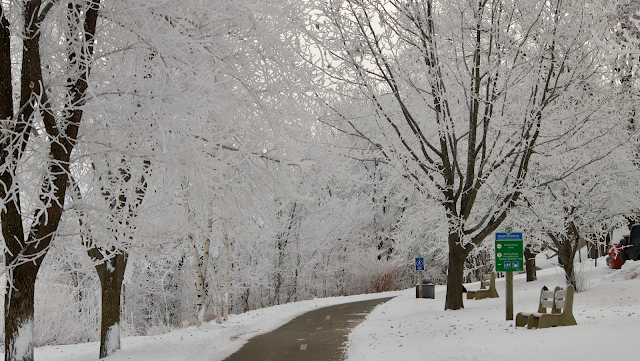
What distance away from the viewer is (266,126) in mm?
9453

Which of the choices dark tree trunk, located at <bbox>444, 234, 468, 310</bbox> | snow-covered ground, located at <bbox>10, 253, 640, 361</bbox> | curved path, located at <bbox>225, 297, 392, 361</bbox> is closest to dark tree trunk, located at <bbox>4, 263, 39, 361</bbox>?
snow-covered ground, located at <bbox>10, 253, 640, 361</bbox>

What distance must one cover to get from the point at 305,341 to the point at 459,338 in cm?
→ 422

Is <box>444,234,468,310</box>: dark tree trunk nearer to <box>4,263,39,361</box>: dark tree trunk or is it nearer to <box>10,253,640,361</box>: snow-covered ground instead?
<box>10,253,640,361</box>: snow-covered ground

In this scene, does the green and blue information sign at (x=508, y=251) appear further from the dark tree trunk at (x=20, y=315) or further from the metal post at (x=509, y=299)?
the dark tree trunk at (x=20, y=315)

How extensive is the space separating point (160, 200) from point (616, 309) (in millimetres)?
10476

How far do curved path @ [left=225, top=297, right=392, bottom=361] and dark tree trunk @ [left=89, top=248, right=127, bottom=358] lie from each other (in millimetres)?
2699

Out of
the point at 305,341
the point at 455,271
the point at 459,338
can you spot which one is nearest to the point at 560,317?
the point at 459,338

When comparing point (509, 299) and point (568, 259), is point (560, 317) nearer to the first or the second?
point (509, 299)

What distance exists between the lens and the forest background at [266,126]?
6.65 m

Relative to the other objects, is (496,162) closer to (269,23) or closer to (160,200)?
(269,23)

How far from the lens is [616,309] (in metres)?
12.3

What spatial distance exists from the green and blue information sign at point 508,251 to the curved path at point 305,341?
4.19 metres

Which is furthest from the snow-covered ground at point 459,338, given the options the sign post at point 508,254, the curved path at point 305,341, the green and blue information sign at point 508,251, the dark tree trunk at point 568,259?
the dark tree trunk at point 568,259

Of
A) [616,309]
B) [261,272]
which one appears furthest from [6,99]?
[261,272]
